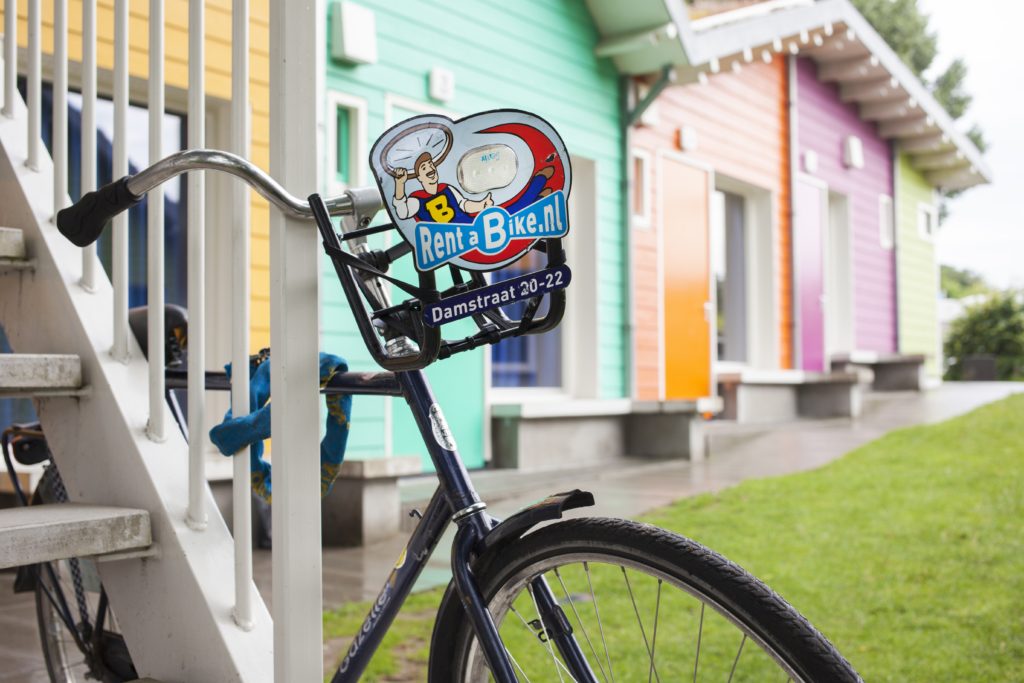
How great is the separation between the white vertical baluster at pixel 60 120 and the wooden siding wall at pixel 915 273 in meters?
12.5

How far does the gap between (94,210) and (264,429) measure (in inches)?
14.9

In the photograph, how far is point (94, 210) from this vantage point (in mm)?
1342

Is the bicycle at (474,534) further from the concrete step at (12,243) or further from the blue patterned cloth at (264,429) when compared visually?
the concrete step at (12,243)

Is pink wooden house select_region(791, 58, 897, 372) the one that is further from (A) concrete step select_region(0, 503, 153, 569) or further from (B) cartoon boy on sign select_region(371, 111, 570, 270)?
(B) cartoon boy on sign select_region(371, 111, 570, 270)

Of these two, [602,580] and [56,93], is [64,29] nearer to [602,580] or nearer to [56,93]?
[56,93]

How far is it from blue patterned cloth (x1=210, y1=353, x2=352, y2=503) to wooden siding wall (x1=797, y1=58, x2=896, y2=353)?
32.3ft

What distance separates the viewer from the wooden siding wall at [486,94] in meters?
5.49

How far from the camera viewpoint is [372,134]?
5621 millimetres

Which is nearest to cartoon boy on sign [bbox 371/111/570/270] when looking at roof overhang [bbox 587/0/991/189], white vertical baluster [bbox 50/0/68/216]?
white vertical baluster [bbox 50/0/68/216]

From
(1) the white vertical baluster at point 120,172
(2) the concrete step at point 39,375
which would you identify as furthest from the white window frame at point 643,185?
(2) the concrete step at point 39,375

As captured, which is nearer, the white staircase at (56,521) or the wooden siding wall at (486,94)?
the white staircase at (56,521)

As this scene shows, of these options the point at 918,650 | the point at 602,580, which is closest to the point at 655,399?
the point at 602,580

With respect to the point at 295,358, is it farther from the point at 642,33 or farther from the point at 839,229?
the point at 839,229

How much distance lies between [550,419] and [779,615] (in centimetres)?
580
